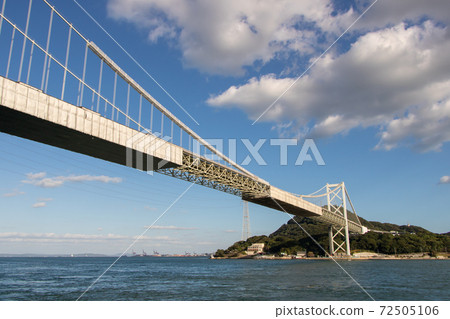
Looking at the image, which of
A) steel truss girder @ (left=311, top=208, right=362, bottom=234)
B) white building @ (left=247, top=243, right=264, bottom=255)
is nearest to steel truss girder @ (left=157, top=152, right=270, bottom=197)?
steel truss girder @ (left=311, top=208, right=362, bottom=234)

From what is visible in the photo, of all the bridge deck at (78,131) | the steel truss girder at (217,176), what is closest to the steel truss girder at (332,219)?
the steel truss girder at (217,176)

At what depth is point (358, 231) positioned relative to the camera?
373 ft

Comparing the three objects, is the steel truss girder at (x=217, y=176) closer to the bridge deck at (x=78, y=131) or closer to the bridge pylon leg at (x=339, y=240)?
the bridge deck at (x=78, y=131)

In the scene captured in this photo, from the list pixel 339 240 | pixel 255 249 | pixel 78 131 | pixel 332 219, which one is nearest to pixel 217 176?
pixel 78 131

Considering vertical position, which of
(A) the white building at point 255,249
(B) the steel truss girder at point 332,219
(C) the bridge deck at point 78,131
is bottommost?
(A) the white building at point 255,249

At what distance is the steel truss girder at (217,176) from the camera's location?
4569 cm

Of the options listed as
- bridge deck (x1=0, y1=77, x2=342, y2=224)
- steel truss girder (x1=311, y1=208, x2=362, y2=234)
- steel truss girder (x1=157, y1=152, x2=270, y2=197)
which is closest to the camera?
bridge deck (x1=0, y1=77, x2=342, y2=224)

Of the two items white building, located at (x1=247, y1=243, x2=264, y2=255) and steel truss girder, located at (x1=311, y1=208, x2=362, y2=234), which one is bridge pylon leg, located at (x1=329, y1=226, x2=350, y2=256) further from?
white building, located at (x1=247, y1=243, x2=264, y2=255)

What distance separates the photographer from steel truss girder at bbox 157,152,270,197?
45688mm

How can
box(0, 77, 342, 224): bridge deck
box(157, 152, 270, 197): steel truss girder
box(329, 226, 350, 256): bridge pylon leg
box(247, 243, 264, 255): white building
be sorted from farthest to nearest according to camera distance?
1. box(247, 243, 264, 255): white building
2. box(329, 226, 350, 256): bridge pylon leg
3. box(157, 152, 270, 197): steel truss girder
4. box(0, 77, 342, 224): bridge deck

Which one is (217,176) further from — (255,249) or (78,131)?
(255,249)

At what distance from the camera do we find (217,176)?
172 feet

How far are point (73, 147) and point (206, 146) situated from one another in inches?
836
